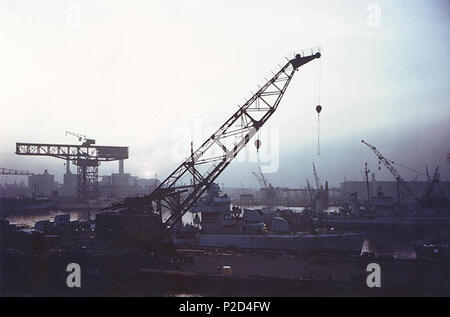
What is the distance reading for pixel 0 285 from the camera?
962 inches

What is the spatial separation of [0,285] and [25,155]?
10856cm

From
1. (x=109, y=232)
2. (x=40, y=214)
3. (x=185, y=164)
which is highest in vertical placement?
(x=185, y=164)

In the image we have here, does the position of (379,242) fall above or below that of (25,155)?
below

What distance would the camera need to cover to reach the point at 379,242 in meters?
68.1

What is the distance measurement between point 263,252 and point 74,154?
110697mm

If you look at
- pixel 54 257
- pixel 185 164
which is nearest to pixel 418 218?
pixel 185 164

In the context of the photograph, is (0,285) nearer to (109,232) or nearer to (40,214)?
(109,232)
